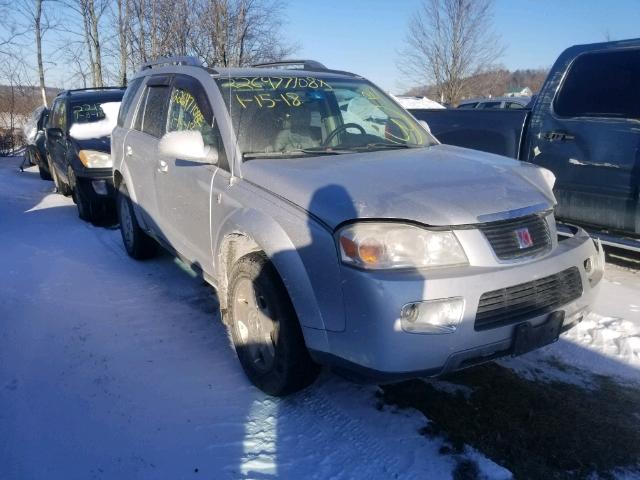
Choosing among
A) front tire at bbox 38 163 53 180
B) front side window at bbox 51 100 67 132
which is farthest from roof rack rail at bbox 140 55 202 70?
front tire at bbox 38 163 53 180

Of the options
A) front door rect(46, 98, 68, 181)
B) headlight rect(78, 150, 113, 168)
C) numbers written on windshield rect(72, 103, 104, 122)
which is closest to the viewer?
headlight rect(78, 150, 113, 168)

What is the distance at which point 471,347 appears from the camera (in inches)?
95.1

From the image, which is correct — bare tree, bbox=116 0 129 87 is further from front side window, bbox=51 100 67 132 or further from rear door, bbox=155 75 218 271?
rear door, bbox=155 75 218 271

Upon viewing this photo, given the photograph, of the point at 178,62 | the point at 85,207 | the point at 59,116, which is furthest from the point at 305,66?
the point at 59,116

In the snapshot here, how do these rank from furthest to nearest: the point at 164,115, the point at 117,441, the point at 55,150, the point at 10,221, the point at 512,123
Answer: the point at 55,150 < the point at 10,221 < the point at 512,123 < the point at 164,115 < the point at 117,441

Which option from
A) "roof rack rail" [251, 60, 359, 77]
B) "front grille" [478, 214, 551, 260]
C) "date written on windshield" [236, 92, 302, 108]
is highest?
"roof rack rail" [251, 60, 359, 77]

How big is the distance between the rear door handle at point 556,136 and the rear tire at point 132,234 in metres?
3.99

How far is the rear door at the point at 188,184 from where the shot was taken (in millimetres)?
3502

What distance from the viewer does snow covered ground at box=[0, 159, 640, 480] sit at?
2.55 metres

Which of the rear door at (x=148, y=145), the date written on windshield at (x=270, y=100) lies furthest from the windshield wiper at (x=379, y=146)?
the rear door at (x=148, y=145)

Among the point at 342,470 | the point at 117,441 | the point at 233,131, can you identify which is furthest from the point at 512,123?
the point at 117,441

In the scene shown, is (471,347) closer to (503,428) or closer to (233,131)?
(503,428)

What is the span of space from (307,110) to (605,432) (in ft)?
8.54

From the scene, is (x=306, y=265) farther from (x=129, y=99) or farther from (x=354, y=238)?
(x=129, y=99)
